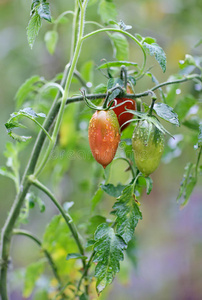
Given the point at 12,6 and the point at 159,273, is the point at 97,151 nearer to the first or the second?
the point at 12,6

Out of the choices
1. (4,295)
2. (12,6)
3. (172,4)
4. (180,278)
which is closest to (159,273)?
(180,278)

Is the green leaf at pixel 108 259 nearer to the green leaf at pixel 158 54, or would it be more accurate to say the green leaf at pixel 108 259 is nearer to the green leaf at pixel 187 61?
the green leaf at pixel 158 54

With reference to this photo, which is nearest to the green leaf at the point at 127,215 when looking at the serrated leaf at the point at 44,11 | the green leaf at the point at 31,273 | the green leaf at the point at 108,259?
the green leaf at the point at 108,259

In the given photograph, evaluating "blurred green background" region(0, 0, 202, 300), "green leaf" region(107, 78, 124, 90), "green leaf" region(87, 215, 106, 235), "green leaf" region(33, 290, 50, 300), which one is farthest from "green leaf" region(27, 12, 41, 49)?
"green leaf" region(33, 290, 50, 300)

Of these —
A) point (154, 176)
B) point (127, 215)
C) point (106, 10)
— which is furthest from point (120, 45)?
point (154, 176)

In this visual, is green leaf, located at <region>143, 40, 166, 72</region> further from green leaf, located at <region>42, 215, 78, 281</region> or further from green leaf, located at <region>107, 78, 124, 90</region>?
green leaf, located at <region>42, 215, 78, 281</region>
